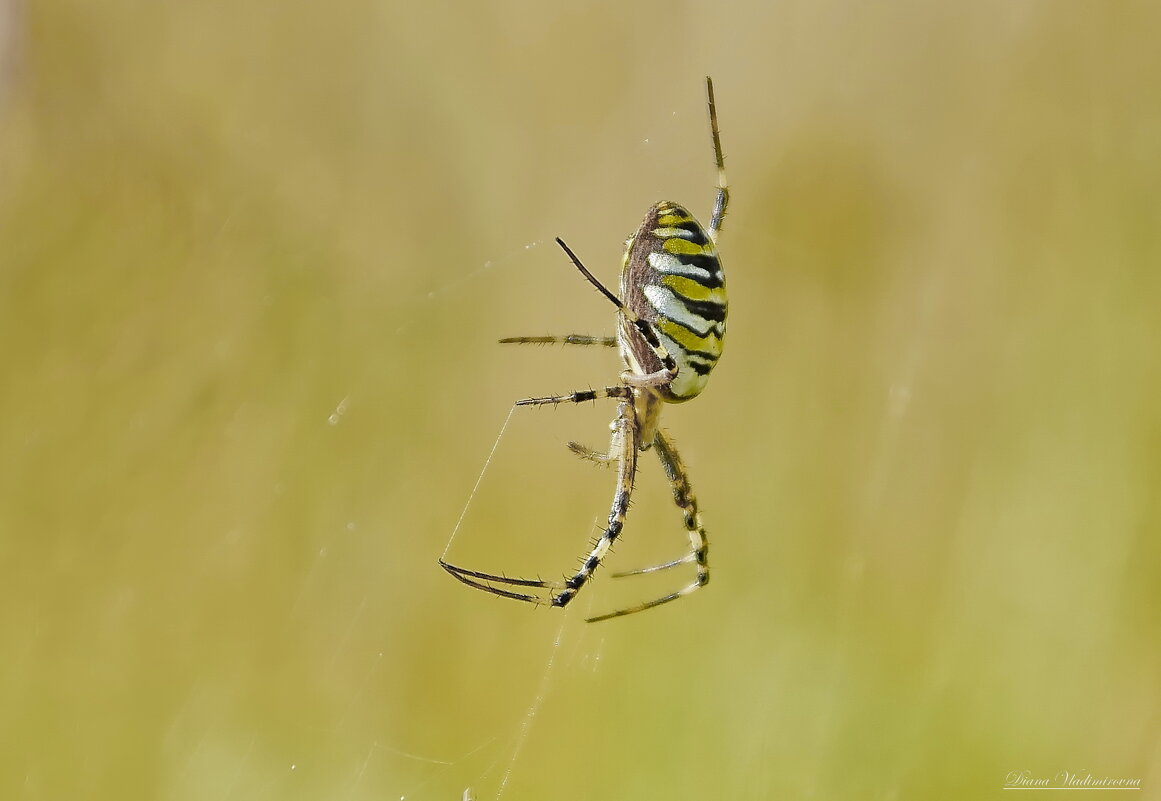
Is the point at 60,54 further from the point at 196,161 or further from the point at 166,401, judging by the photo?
the point at 166,401

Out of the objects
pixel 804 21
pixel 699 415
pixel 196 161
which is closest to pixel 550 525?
pixel 699 415

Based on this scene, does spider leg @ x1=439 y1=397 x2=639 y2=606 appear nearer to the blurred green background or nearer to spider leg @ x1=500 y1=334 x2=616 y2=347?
spider leg @ x1=500 y1=334 x2=616 y2=347

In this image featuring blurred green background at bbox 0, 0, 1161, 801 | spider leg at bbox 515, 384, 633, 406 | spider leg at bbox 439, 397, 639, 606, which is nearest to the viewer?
spider leg at bbox 515, 384, 633, 406

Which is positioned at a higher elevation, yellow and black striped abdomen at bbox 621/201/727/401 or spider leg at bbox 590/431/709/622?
yellow and black striped abdomen at bbox 621/201/727/401

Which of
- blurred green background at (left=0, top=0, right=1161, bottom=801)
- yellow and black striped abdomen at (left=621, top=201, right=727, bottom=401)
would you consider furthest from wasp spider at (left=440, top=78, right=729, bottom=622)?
blurred green background at (left=0, top=0, right=1161, bottom=801)

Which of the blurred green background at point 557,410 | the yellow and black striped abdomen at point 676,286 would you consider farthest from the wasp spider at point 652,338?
the blurred green background at point 557,410

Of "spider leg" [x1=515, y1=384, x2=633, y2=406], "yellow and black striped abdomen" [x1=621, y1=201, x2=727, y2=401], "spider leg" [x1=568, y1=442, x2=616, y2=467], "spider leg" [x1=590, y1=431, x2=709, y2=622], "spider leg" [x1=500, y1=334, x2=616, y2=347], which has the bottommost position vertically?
"spider leg" [x1=590, y1=431, x2=709, y2=622]

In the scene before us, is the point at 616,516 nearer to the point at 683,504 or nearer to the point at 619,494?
the point at 619,494
